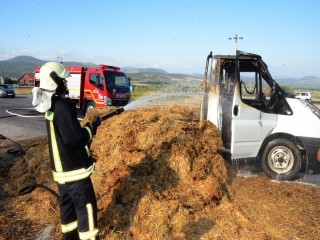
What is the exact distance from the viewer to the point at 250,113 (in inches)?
247

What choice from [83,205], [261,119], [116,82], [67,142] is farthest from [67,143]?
[116,82]

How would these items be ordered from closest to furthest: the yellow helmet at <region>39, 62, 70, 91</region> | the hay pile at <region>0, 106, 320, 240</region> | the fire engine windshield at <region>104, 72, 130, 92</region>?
the yellow helmet at <region>39, 62, 70, 91</region> < the hay pile at <region>0, 106, 320, 240</region> < the fire engine windshield at <region>104, 72, 130, 92</region>

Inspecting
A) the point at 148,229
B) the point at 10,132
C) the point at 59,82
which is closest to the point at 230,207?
the point at 148,229

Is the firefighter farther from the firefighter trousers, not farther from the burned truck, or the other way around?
the burned truck

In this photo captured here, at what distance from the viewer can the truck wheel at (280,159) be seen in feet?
20.7

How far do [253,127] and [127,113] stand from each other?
295cm

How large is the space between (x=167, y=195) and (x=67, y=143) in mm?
2073

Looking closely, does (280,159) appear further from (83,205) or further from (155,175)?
(83,205)

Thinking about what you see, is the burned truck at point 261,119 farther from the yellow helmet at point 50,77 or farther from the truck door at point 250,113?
the yellow helmet at point 50,77

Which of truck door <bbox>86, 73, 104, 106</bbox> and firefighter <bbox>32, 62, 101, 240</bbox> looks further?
truck door <bbox>86, 73, 104, 106</bbox>

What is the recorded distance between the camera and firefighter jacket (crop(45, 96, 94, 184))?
2957mm

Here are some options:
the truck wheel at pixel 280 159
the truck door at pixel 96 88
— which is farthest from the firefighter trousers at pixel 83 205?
the truck door at pixel 96 88

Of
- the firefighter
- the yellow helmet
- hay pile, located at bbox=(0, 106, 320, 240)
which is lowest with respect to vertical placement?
hay pile, located at bbox=(0, 106, 320, 240)


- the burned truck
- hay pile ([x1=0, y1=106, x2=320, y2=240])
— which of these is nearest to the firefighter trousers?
hay pile ([x1=0, y1=106, x2=320, y2=240])
